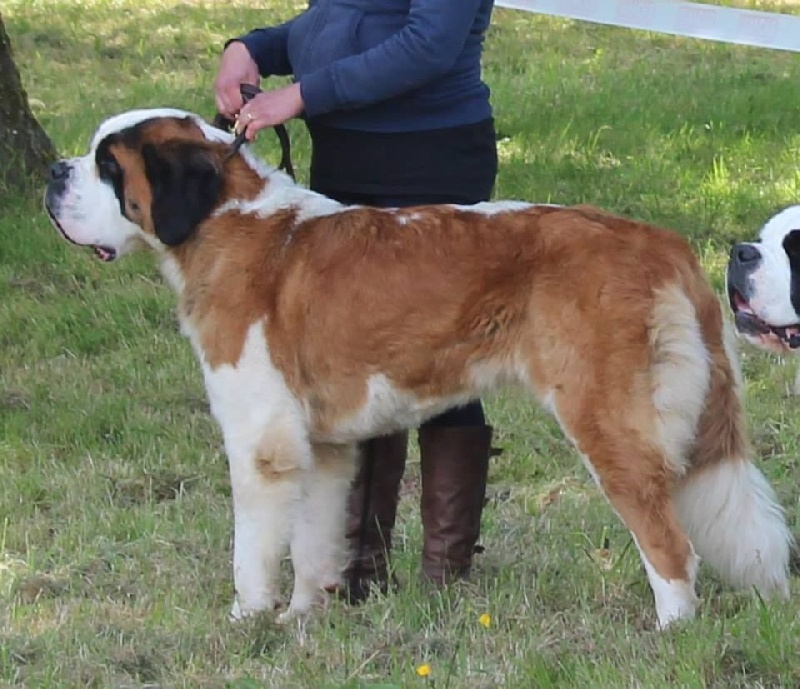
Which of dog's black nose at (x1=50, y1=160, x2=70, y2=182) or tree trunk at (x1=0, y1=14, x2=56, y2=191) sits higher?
dog's black nose at (x1=50, y1=160, x2=70, y2=182)

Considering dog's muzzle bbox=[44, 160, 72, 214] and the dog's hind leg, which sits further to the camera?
the dog's hind leg

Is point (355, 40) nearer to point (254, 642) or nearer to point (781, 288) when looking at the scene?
point (781, 288)

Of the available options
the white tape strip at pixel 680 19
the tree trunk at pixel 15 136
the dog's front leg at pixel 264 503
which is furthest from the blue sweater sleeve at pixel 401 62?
the white tape strip at pixel 680 19

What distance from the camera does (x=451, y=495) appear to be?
4.82m

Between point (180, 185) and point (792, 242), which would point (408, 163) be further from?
point (792, 242)

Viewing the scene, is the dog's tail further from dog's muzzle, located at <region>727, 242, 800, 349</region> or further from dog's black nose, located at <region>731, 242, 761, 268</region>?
dog's black nose, located at <region>731, 242, 761, 268</region>

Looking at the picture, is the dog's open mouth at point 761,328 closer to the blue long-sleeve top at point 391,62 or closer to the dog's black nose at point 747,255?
the dog's black nose at point 747,255

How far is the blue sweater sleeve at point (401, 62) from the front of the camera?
4312 mm

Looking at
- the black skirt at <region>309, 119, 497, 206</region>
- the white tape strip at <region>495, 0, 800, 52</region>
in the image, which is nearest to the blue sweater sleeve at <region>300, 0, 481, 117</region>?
the black skirt at <region>309, 119, 497, 206</region>

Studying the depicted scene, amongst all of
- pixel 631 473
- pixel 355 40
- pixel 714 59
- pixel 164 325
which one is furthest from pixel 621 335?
pixel 714 59

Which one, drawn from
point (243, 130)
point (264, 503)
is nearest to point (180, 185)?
point (243, 130)

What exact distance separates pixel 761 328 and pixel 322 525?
1.46 meters

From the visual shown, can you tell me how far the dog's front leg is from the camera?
4.49 m

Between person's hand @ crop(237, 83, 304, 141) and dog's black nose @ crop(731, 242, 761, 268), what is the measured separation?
4.32ft
